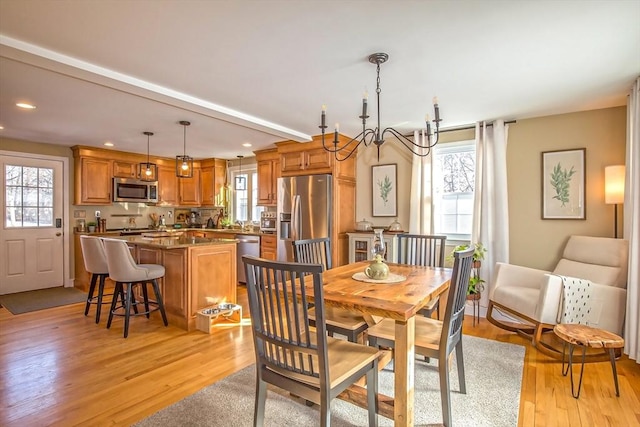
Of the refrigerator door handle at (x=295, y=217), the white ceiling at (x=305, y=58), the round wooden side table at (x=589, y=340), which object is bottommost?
the round wooden side table at (x=589, y=340)

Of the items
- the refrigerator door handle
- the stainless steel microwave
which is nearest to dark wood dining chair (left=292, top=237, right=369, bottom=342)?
the refrigerator door handle

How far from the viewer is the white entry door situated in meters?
5.09

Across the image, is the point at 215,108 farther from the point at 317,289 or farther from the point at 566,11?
the point at 566,11

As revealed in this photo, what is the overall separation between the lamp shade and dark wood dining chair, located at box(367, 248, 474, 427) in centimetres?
224

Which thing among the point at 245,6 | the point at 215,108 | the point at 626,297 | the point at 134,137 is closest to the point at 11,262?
the point at 134,137

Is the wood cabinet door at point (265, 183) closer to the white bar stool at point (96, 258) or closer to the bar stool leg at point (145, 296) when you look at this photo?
the bar stool leg at point (145, 296)

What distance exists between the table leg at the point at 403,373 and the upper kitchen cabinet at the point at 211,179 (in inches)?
227

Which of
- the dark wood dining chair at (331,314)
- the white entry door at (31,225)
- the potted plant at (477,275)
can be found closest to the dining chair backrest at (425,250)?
the potted plant at (477,275)

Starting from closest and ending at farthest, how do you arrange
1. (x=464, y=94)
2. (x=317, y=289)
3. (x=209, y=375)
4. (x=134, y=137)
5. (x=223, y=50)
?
(x=317, y=289) → (x=223, y=50) → (x=209, y=375) → (x=464, y=94) → (x=134, y=137)

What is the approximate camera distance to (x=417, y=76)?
273 centimetres

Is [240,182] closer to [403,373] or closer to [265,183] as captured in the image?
[265,183]

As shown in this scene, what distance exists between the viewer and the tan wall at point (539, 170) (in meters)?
3.52

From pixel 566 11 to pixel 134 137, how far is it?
506cm

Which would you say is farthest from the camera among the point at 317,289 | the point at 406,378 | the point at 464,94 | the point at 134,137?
the point at 134,137
